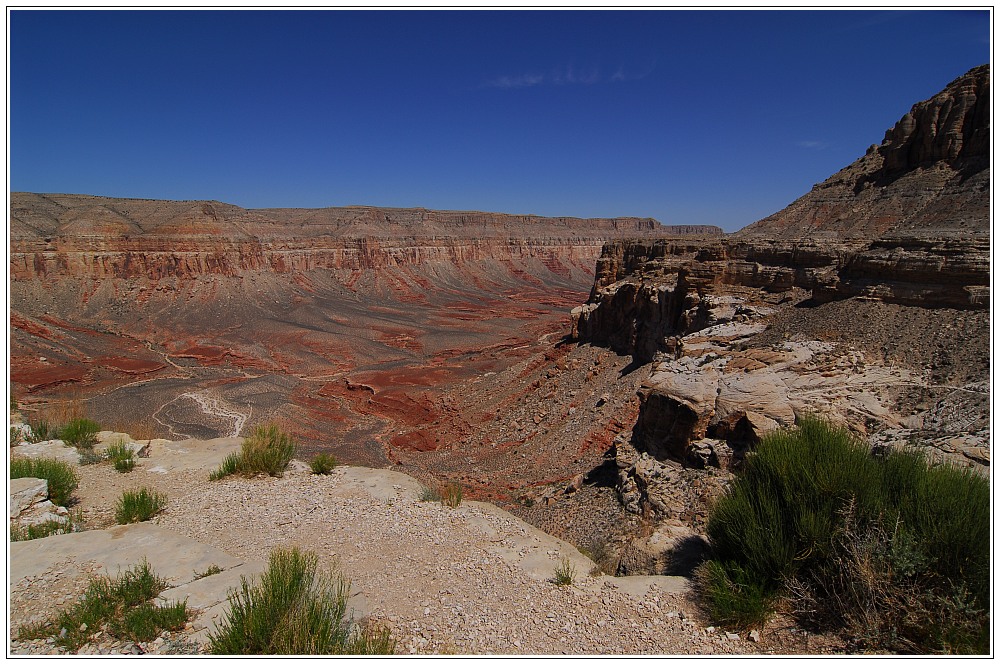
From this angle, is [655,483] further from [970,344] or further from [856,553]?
[970,344]

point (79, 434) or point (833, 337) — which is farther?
point (833, 337)

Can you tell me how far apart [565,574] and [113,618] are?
485 centimetres

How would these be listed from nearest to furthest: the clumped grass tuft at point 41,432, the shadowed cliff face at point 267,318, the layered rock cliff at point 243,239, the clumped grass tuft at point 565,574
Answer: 1. the clumped grass tuft at point 565,574
2. the clumped grass tuft at point 41,432
3. the shadowed cliff face at point 267,318
4. the layered rock cliff at point 243,239

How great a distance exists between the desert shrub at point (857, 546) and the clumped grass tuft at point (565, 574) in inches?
64.2

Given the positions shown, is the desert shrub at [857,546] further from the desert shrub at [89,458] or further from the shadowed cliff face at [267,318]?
the shadowed cliff face at [267,318]

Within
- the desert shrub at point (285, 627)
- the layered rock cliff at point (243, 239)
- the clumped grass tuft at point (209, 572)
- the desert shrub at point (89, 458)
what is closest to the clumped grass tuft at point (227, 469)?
the desert shrub at point (89, 458)

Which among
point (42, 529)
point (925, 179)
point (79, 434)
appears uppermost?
point (925, 179)

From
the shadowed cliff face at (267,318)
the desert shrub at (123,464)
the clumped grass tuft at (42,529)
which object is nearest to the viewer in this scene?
the clumped grass tuft at (42,529)

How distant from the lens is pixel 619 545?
9.34 meters

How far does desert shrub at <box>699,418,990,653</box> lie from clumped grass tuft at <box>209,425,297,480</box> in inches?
345

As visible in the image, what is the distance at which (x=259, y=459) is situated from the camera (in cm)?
1088

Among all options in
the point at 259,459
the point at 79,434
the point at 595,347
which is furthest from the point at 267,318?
the point at 259,459

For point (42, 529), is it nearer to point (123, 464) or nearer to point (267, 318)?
point (123, 464)

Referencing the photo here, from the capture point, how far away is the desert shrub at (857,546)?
4.41 metres
